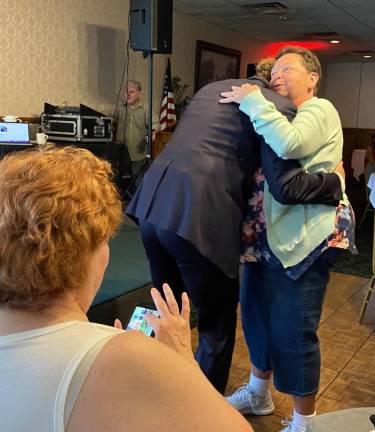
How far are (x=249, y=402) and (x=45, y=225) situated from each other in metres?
1.55

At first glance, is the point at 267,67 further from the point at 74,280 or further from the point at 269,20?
the point at 269,20

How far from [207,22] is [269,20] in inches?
31.1

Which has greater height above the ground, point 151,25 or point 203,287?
point 151,25

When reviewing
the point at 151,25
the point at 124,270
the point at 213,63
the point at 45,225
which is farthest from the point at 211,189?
the point at 213,63

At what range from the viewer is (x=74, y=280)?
0.80 m

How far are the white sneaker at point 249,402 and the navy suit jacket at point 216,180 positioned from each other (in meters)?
0.66

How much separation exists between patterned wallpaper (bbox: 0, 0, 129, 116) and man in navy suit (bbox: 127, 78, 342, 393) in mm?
3265

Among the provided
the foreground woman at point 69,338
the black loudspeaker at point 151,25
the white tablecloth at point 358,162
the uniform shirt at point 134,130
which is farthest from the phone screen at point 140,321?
the white tablecloth at point 358,162

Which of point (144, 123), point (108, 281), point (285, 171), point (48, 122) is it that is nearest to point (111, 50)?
point (144, 123)

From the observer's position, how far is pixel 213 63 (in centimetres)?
684

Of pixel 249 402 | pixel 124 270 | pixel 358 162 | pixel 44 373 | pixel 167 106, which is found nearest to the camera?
pixel 44 373

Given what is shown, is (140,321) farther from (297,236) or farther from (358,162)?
(358,162)

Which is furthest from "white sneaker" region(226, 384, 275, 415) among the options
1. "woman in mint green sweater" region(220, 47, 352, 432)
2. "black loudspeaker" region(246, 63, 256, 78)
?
"black loudspeaker" region(246, 63, 256, 78)

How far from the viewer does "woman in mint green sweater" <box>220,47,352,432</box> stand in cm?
155
